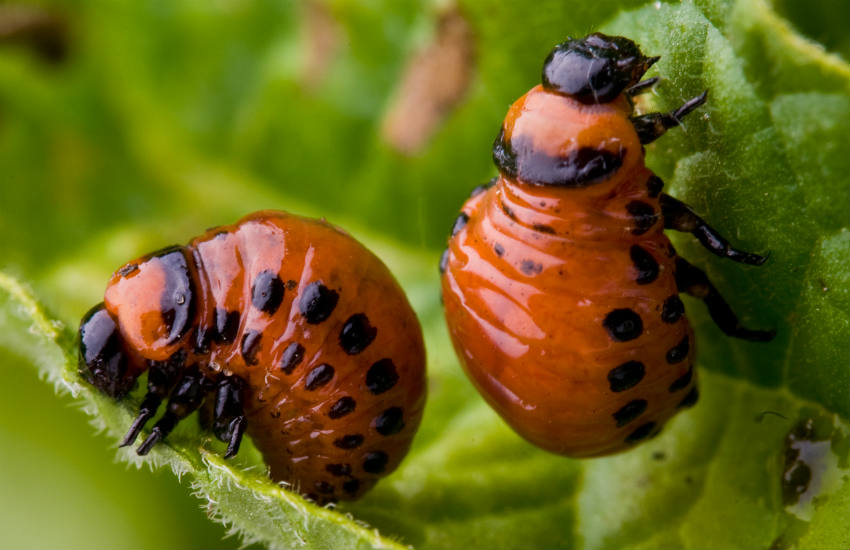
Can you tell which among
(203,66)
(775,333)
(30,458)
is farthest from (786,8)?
(30,458)

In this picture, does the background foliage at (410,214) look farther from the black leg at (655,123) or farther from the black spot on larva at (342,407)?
the black spot on larva at (342,407)

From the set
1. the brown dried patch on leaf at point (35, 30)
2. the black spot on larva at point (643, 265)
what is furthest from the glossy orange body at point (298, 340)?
the brown dried patch on leaf at point (35, 30)

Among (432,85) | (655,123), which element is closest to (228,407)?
(655,123)

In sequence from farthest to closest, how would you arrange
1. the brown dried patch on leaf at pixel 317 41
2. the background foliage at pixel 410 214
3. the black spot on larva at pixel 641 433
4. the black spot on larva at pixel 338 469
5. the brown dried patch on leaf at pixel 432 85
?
1. the brown dried patch on leaf at pixel 317 41
2. the brown dried patch on leaf at pixel 432 85
3. the black spot on larva at pixel 338 469
4. the black spot on larva at pixel 641 433
5. the background foliage at pixel 410 214

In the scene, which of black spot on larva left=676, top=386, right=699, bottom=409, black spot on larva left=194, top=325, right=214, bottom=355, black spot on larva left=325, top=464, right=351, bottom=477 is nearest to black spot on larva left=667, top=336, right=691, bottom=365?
black spot on larva left=676, top=386, right=699, bottom=409

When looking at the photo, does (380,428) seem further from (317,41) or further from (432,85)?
(317,41)

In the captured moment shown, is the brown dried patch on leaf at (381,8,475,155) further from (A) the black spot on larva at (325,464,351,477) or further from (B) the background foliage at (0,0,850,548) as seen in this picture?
(A) the black spot on larva at (325,464,351,477)

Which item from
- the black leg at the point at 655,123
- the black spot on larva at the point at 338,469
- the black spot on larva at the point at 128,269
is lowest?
the black spot on larva at the point at 338,469
